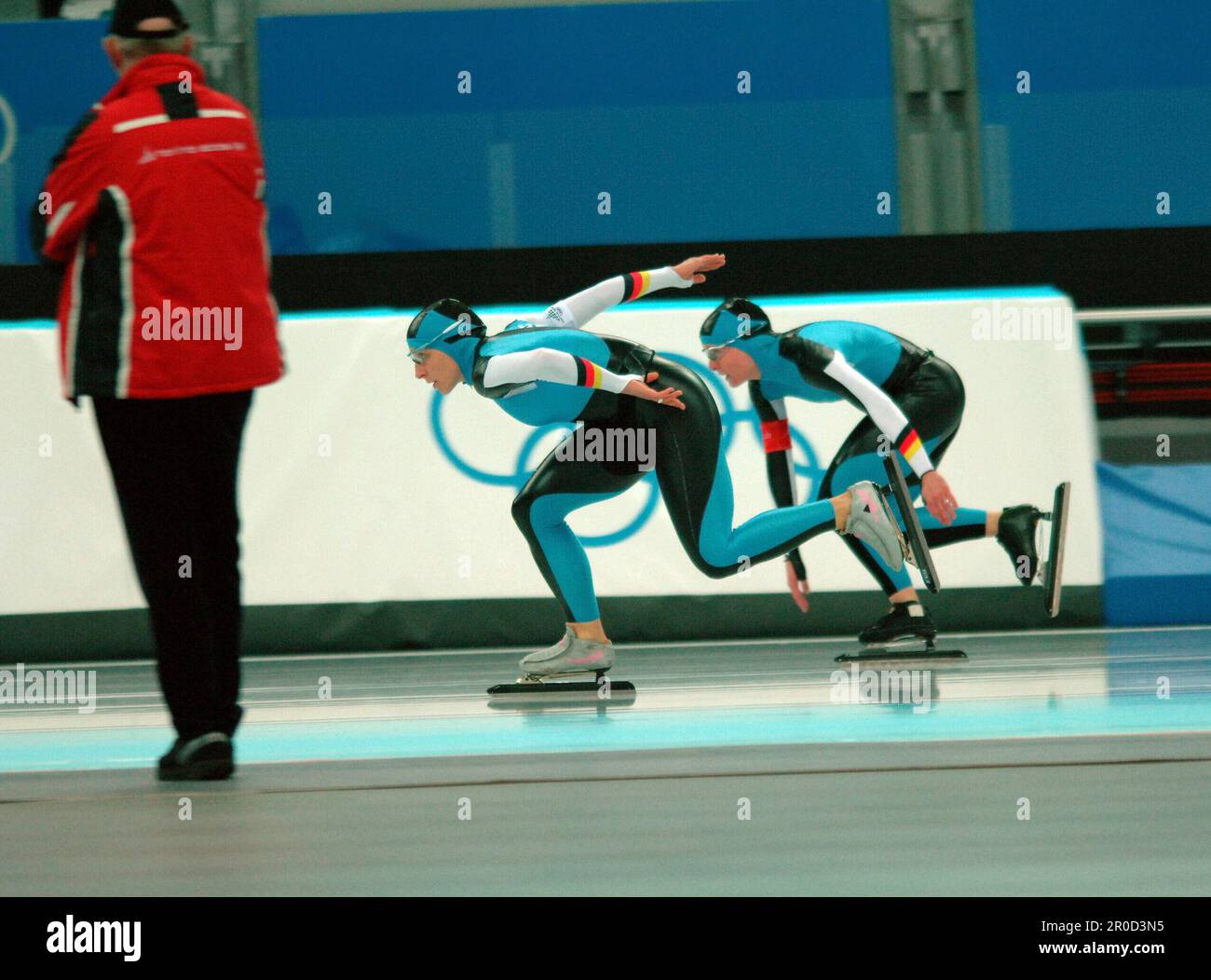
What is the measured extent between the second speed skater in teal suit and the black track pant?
2.70m

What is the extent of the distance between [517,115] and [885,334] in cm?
377

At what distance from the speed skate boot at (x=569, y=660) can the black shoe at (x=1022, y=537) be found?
1.63 m

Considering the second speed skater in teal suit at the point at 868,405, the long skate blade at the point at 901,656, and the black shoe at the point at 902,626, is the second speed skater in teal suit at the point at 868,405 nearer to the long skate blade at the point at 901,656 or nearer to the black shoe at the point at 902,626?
the black shoe at the point at 902,626

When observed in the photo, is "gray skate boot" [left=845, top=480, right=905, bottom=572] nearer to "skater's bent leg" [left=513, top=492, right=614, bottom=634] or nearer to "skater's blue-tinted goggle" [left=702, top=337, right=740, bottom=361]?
"skater's blue-tinted goggle" [left=702, top=337, right=740, bottom=361]

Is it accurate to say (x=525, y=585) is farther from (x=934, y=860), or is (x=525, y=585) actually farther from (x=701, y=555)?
(x=934, y=860)

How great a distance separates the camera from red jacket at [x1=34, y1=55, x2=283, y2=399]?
3248mm

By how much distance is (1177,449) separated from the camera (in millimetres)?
8398

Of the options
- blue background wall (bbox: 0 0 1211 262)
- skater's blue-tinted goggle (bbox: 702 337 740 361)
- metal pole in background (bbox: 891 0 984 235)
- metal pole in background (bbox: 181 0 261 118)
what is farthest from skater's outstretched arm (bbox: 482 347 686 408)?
metal pole in background (bbox: 181 0 261 118)

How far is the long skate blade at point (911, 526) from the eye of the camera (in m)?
5.37

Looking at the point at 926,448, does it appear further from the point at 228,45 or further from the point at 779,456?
the point at 228,45

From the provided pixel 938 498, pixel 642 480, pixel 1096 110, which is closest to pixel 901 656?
pixel 938 498

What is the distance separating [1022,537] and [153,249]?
11.8 ft

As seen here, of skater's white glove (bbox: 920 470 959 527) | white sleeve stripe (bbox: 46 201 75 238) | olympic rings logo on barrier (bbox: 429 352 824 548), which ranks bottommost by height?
skater's white glove (bbox: 920 470 959 527)
